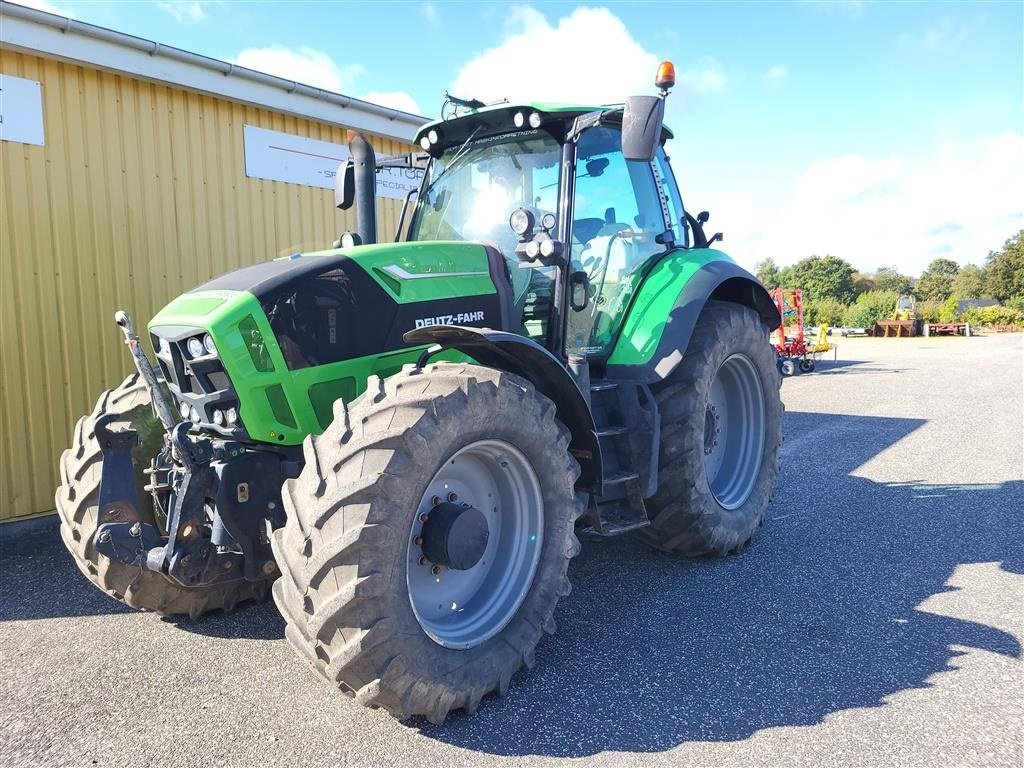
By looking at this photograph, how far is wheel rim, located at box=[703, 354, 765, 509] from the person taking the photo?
4852mm

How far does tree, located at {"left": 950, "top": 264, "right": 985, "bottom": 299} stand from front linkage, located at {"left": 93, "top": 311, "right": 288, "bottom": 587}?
84291 millimetres

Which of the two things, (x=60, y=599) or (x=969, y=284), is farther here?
(x=969, y=284)

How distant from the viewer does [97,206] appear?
576 cm

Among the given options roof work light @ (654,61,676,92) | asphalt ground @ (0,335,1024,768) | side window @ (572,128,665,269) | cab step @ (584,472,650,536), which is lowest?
asphalt ground @ (0,335,1024,768)

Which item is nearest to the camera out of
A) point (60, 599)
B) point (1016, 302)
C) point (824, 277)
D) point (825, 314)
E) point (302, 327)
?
point (302, 327)

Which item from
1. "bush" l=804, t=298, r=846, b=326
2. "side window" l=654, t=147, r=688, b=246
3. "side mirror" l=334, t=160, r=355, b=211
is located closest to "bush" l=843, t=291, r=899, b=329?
"bush" l=804, t=298, r=846, b=326

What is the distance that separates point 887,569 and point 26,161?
6403mm

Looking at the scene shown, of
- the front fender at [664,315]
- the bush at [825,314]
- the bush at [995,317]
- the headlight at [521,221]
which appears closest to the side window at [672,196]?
the front fender at [664,315]

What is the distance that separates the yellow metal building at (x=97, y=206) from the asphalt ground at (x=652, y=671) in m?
1.06

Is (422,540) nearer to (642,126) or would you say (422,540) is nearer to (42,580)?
(642,126)

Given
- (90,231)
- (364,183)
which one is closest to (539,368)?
(364,183)

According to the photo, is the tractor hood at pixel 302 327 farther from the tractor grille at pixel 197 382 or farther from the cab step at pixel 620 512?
the cab step at pixel 620 512

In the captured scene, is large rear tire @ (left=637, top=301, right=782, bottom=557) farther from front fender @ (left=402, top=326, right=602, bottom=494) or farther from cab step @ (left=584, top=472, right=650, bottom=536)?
front fender @ (left=402, top=326, right=602, bottom=494)

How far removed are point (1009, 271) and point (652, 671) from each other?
66.8 metres
